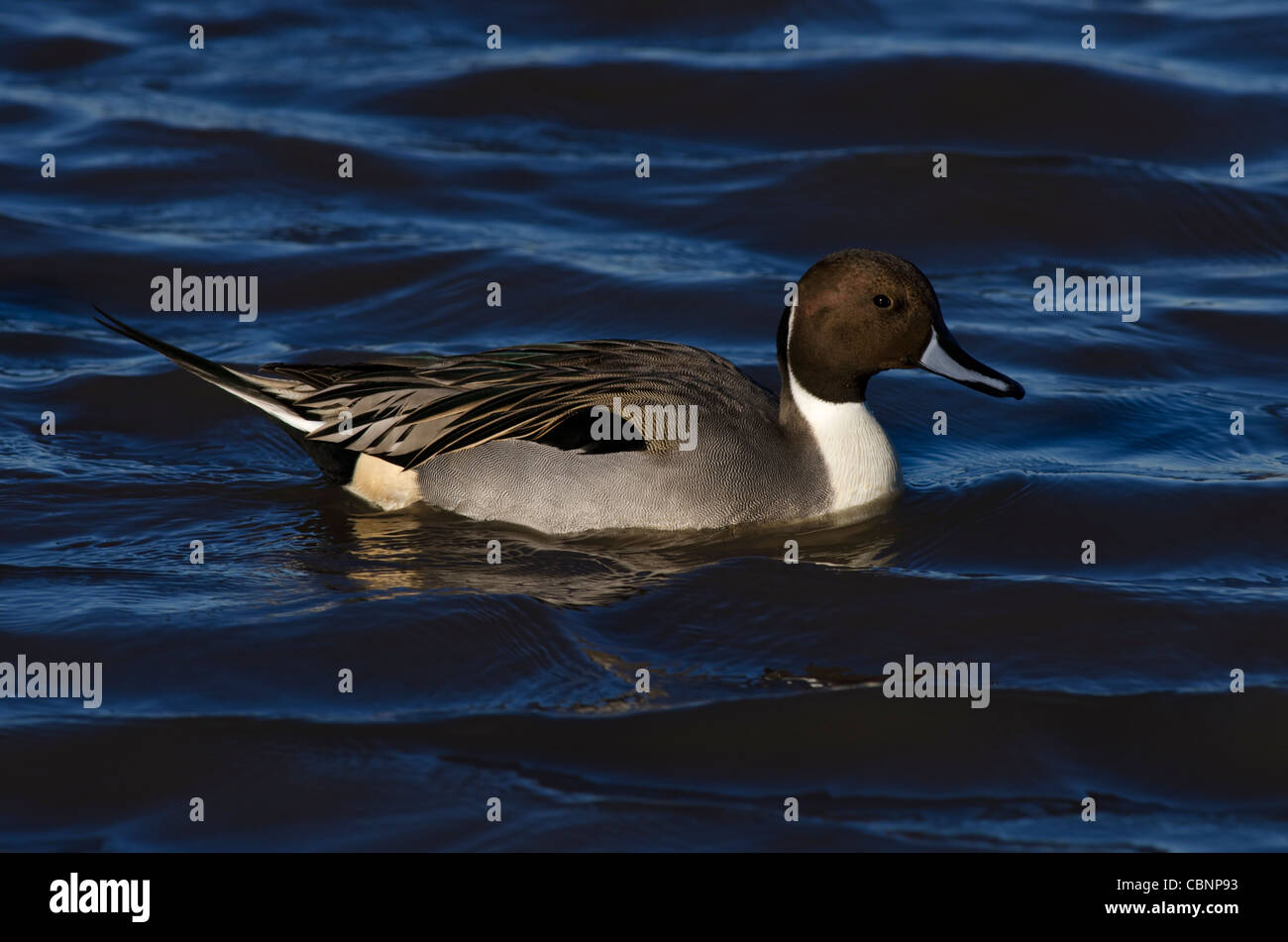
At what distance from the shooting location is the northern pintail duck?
21.9ft

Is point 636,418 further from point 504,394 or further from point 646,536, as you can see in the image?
point 504,394

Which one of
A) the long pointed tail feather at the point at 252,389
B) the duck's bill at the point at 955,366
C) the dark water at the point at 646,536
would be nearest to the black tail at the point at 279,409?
the long pointed tail feather at the point at 252,389

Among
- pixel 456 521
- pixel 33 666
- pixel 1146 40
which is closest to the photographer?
pixel 33 666

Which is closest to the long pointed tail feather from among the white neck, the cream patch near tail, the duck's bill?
the cream patch near tail

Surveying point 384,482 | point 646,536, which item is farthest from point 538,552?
point 384,482

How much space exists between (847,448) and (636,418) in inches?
35.3

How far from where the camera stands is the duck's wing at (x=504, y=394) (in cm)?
672

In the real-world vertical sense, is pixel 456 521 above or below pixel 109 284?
below

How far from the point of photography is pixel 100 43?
43.7 feet

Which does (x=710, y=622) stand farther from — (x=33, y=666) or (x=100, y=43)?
(x=100, y=43)

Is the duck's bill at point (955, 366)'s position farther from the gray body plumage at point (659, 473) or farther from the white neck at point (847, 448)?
the gray body plumage at point (659, 473)
